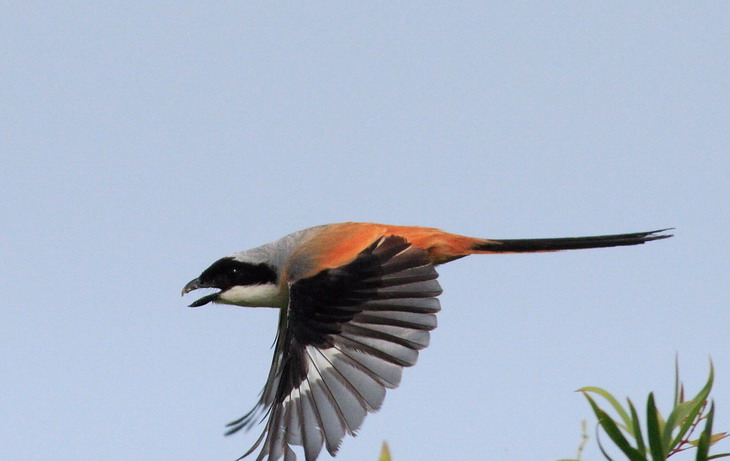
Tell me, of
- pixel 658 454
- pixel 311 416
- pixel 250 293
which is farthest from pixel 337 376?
pixel 658 454

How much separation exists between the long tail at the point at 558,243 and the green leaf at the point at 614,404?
221 cm

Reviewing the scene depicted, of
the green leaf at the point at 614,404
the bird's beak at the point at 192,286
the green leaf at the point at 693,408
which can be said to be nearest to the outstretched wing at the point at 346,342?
the bird's beak at the point at 192,286

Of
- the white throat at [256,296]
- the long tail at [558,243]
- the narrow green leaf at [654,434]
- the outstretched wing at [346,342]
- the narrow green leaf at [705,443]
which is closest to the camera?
the narrow green leaf at [705,443]

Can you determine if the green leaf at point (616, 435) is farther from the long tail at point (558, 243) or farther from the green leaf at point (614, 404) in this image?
the long tail at point (558, 243)

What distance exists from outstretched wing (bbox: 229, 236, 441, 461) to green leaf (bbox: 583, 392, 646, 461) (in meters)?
1.56

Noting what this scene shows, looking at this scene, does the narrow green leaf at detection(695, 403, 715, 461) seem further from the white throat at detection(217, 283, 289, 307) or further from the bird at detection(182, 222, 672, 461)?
the white throat at detection(217, 283, 289, 307)

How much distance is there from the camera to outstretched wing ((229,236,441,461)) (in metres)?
3.41

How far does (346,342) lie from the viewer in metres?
3.63

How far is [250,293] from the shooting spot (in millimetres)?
4484

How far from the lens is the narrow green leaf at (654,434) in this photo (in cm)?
177

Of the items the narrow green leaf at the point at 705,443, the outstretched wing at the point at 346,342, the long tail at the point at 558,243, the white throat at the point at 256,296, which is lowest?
the narrow green leaf at the point at 705,443

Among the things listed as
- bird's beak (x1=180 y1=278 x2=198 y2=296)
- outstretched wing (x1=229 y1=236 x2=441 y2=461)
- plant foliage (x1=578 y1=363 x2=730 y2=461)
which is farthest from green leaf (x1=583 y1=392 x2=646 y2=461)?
bird's beak (x1=180 y1=278 x2=198 y2=296)

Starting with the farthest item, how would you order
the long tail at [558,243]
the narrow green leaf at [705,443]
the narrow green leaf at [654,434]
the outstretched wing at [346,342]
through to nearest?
the long tail at [558,243] < the outstretched wing at [346,342] < the narrow green leaf at [654,434] < the narrow green leaf at [705,443]

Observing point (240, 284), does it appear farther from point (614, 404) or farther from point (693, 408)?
point (693, 408)
